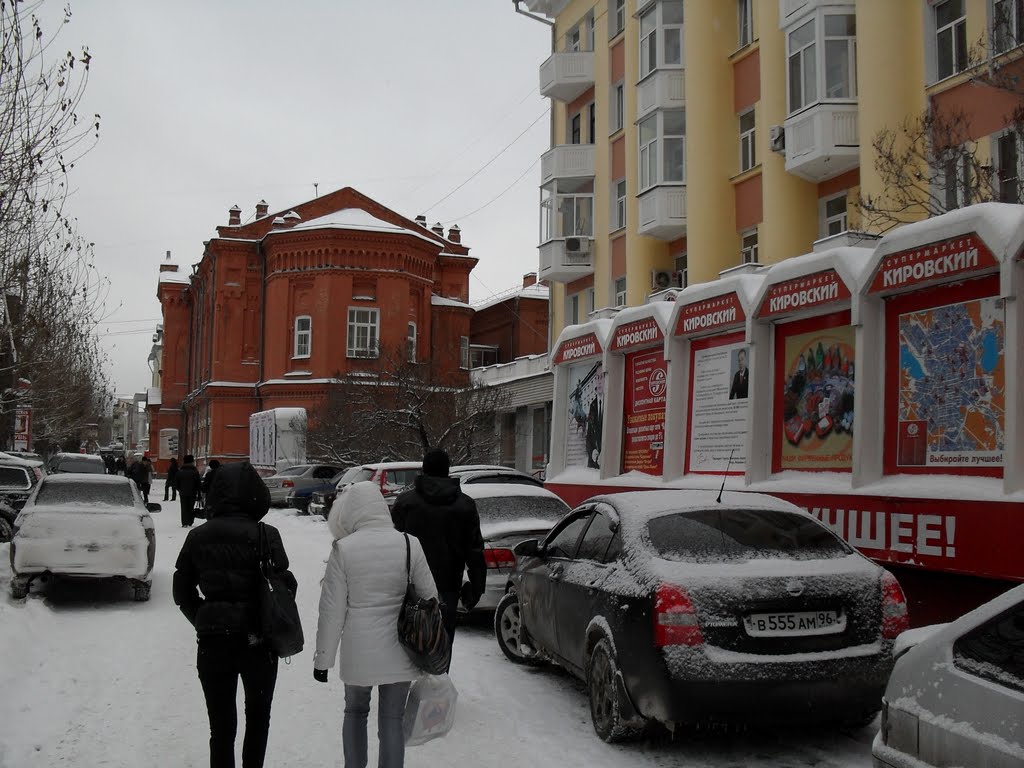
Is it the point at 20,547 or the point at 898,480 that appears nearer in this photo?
the point at 898,480

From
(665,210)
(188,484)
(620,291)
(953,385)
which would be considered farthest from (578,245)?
(953,385)

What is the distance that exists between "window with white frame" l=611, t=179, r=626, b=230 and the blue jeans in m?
23.9

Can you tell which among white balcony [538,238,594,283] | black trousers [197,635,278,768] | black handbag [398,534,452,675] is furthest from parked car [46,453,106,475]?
black handbag [398,534,452,675]

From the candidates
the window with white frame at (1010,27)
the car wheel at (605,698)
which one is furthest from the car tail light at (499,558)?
the window with white frame at (1010,27)

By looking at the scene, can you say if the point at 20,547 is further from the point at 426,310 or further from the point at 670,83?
the point at 426,310

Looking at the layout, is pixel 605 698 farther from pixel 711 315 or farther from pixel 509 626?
pixel 711 315

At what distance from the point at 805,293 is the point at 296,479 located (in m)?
23.5

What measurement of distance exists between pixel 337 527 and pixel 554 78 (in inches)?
1062

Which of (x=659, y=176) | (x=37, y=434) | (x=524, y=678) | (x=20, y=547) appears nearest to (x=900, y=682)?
(x=524, y=678)

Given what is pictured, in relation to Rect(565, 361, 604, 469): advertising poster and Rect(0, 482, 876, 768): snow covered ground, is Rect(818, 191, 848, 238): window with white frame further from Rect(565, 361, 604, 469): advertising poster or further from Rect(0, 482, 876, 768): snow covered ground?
Rect(0, 482, 876, 768): snow covered ground

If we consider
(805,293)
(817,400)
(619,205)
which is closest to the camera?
(817,400)

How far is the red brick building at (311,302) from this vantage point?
48344mm

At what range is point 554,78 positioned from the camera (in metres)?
30.1

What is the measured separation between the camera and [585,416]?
593 inches
